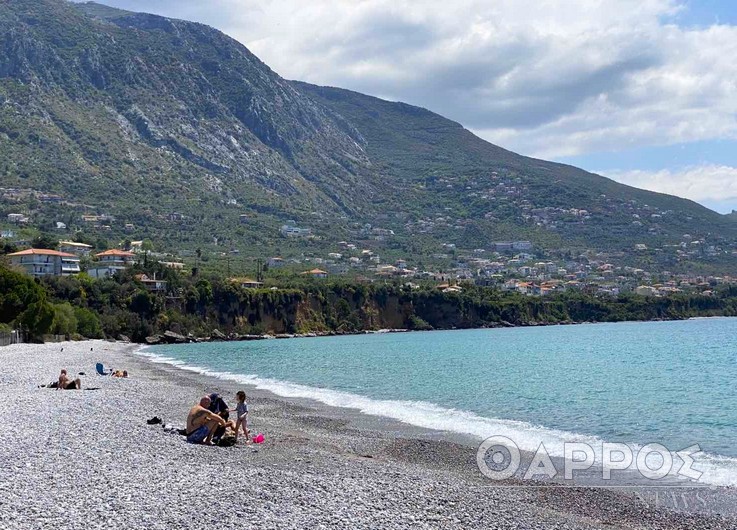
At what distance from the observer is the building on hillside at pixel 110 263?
342 ft

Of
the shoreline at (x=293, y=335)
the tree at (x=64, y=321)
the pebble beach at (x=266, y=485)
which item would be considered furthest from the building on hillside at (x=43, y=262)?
the pebble beach at (x=266, y=485)

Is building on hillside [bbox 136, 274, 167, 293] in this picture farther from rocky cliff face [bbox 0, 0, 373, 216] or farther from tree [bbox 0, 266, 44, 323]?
rocky cliff face [bbox 0, 0, 373, 216]

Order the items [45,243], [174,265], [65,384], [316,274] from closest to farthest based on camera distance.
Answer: [65,384] → [45,243] → [174,265] → [316,274]

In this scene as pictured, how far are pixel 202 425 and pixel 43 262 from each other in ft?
284

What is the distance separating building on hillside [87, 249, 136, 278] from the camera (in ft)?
342

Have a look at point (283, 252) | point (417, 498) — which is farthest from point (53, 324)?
point (283, 252)

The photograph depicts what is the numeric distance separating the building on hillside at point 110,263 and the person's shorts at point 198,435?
86706 mm

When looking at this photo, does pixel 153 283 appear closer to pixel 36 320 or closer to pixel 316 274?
pixel 36 320

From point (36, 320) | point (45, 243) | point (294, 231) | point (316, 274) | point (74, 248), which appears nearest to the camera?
point (36, 320)

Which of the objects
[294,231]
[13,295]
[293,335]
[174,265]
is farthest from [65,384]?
[294,231]

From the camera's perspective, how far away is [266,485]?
502 inches

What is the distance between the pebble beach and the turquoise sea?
3474 millimetres

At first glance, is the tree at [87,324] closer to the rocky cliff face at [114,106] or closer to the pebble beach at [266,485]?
the pebble beach at [266,485]

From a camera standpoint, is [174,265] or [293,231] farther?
[293,231]
